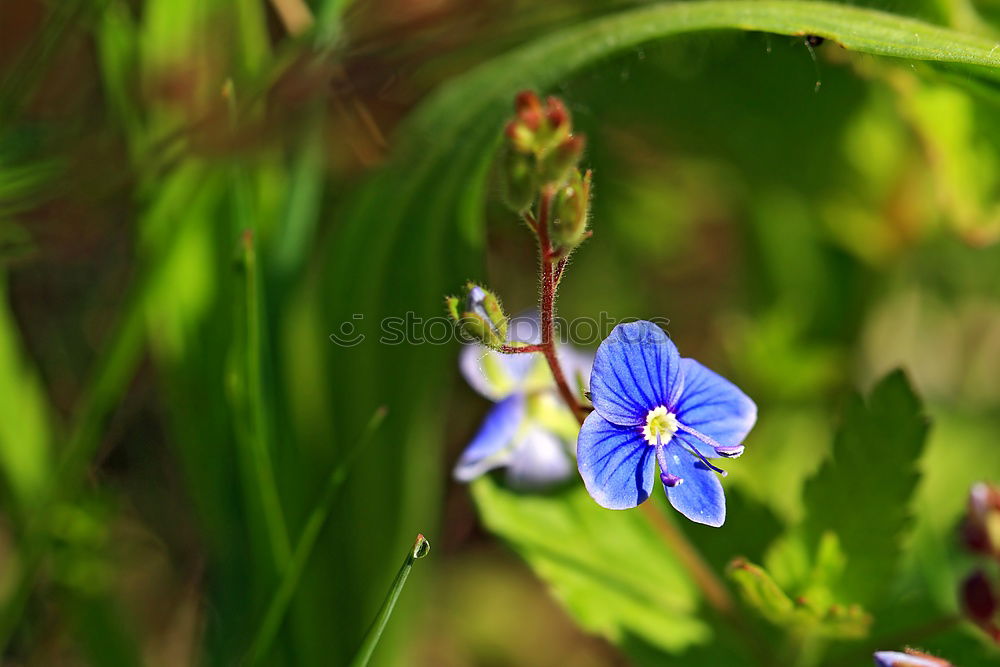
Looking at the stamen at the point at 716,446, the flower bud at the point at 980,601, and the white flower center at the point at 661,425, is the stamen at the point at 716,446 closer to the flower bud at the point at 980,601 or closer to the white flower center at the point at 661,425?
the white flower center at the point at 661,425

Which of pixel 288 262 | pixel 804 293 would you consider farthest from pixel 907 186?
pixel 288 262

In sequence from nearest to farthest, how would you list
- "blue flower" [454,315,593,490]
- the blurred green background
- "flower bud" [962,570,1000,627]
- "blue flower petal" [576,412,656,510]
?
Result: "blue flower petal" [576,412,656,510], "flower bud" [962,570,1000,627], "blue flower" [454,315,593,490], the blurred green background

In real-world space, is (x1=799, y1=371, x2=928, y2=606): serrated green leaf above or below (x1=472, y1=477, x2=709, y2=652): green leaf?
above

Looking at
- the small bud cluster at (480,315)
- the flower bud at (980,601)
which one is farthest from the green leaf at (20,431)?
the flower bud at (980,601)

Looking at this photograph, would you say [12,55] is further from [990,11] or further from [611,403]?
[990,11]

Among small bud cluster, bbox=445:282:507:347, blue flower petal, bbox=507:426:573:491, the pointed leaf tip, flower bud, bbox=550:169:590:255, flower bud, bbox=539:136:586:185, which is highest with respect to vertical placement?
flower bud, bbox=539:136:586:185

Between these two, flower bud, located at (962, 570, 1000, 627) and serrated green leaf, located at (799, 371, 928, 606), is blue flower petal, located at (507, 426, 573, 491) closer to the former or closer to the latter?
serrated green leaf, located at (799, 371, 928, 606)

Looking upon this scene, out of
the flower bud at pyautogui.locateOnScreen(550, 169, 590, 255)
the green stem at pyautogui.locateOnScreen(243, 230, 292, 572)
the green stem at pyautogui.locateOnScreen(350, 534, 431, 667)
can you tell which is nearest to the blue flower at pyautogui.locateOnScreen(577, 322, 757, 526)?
the flower bud at pyautogui.locateOnScreen(550, 169, 590, 255)
